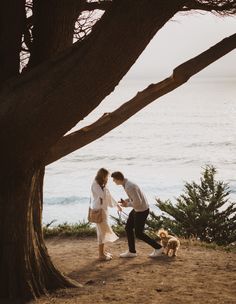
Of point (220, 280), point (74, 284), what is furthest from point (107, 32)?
point (220, 280)

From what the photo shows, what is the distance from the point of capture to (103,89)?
471 centimetres

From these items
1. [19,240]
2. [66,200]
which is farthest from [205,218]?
[66,200]

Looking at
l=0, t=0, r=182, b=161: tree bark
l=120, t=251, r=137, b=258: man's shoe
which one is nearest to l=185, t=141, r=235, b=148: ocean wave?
l=120, t=251, r=137, b=258: man's shoe

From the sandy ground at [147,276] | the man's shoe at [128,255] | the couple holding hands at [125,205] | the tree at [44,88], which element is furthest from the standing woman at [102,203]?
the tree at [44,88]

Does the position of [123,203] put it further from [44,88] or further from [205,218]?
[205,218]

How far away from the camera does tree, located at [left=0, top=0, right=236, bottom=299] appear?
14.5ft

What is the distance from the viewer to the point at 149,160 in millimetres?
69188

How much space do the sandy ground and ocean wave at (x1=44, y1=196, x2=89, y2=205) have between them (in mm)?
31516

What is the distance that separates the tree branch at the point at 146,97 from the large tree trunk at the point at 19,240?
584 millimetres

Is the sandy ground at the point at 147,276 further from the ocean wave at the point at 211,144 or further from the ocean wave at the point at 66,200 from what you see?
the ocean wave at the point at 211,144

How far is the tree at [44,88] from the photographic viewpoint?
174 inches

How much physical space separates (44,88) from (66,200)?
38562mm

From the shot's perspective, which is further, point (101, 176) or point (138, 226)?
point (138, 226)

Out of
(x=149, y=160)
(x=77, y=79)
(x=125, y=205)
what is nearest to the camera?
(x=77, y=79)
